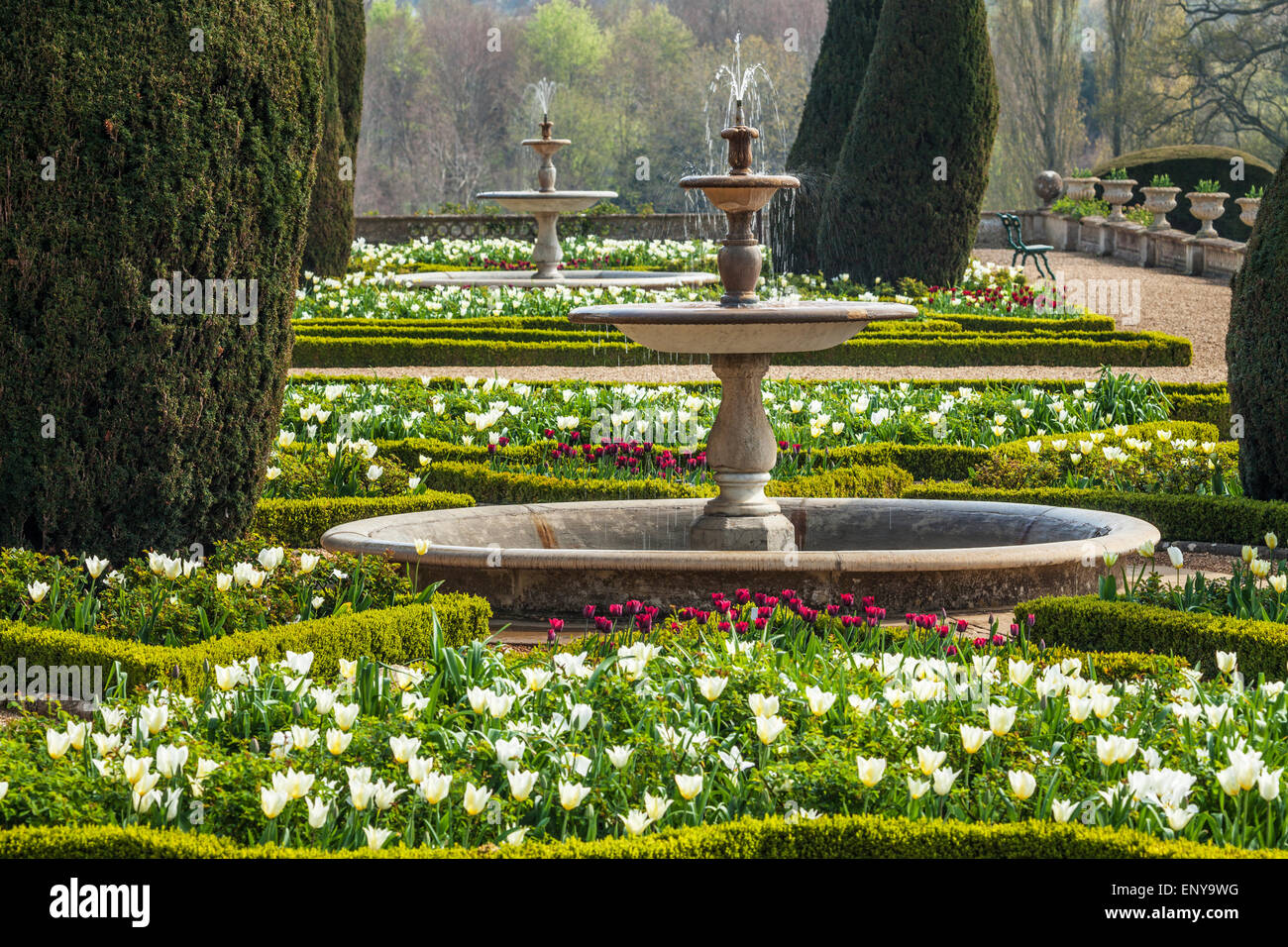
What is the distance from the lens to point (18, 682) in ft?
16.3

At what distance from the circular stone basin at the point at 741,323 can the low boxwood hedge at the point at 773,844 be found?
3.27m

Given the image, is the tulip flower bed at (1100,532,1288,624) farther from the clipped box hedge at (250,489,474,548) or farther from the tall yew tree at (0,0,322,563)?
the tall yew tree at (0,0,322,563)

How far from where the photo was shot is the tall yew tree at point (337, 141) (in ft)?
56.8

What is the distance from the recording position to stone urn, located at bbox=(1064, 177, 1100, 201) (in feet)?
92.8

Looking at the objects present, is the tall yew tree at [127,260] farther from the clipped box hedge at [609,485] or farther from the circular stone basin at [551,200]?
the circular stone basin at [551,200]

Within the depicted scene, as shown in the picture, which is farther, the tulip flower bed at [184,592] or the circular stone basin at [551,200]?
the circular stone basin at [551,200]

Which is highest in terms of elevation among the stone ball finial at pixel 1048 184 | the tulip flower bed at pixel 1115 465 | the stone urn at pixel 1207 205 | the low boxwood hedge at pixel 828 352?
the stone ball finial at pixel 1048 184

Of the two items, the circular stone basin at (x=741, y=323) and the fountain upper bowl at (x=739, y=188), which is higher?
the fountain upper bowl at (x=739, y=188)

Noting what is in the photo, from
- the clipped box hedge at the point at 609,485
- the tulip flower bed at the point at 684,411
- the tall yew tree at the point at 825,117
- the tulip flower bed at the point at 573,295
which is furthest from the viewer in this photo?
the tall yew tree at the point at 825,117

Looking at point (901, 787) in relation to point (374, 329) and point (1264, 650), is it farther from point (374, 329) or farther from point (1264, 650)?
point (374, 329)

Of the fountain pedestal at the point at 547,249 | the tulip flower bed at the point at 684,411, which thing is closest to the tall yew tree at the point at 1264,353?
the tulip flower bed at the point at 684,411

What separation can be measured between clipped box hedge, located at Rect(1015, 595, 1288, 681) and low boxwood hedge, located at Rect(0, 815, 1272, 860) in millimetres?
1781

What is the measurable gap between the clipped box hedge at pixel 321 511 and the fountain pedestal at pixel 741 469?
121 cm

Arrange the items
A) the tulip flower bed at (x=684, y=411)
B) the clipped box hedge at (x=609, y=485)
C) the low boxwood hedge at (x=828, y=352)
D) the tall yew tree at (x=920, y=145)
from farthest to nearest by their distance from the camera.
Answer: the tall yew tree at (x=920, y=145)
the low boxwood hedge at (x=828, y=352)
the tulip flower bed at (x=684, y=411)
the clipped box hedge at (x=609, y=485)
